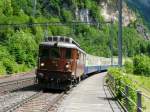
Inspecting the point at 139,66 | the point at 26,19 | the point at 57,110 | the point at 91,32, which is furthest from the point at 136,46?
the point at 57,110

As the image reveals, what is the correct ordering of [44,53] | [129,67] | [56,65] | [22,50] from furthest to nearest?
[129,67] → [22,50] → [44,53] → [56,65]

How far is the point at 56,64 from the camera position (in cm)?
3312

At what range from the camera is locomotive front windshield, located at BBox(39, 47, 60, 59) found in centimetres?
3338

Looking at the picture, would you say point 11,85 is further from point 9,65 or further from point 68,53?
point 9,65

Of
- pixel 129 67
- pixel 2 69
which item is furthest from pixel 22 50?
pixel 129 67

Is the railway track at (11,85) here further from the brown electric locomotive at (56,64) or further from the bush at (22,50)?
the bush at (22,50)

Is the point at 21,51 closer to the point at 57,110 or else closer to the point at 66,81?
the point at 66,81

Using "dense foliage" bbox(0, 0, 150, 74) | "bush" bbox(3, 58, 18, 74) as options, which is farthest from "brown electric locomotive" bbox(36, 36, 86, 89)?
"bush" bbox(3, 58, 18, 74)

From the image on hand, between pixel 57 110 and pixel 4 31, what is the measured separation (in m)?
90.2

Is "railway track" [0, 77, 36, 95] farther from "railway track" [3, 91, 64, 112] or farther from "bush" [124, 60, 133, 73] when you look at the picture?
"bush" [124, 60, 133, 73]

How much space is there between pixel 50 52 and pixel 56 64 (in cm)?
90

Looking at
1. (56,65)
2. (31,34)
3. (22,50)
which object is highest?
(31,34)

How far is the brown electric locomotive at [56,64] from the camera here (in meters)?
32.8

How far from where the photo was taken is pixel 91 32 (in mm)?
189125
